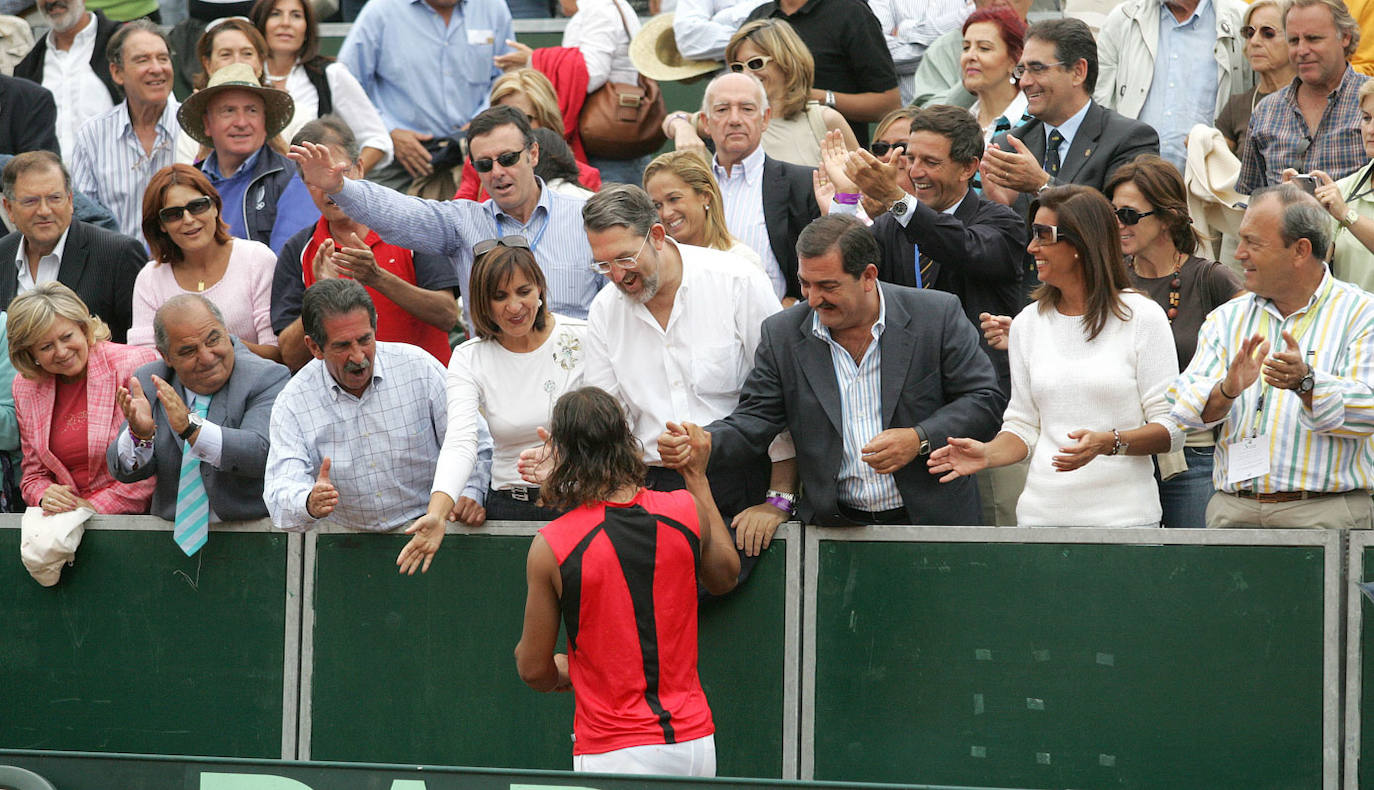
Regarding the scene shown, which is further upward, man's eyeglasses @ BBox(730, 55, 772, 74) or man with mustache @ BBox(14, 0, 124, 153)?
man with mustache @ BBox(14, 0, 124, 153)

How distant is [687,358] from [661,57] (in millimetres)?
3921

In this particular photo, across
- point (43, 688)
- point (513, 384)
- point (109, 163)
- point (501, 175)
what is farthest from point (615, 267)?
point (109, 163)

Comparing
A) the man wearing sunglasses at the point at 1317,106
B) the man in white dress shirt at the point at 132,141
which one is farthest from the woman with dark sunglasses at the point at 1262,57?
the man in white dress shirt at the point at 132,141

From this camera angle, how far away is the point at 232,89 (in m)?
8.73

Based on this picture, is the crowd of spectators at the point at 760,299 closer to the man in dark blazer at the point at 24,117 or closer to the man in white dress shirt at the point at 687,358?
the man in white dress shirt at the point at 687,358

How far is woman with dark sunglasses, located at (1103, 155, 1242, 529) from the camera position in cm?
650

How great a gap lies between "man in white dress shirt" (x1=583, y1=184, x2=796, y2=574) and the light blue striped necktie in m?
1.69

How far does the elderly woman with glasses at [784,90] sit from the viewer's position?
8.56m

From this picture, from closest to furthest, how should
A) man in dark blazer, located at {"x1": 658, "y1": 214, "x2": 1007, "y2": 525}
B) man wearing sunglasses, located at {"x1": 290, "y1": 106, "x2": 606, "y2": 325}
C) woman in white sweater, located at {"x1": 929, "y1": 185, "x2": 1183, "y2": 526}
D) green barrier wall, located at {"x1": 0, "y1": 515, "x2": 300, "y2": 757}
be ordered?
woman in white sweater, located at {"x1": 929, "y1": 185, "x2": 1183, "y2": 526}
man in dark blazer, located at {"x1": 658, "y1": 214, "x2": 1007, "y2": 525}
green barrier wall, located at {"x1": 0, "y1": 515, "x2": 300, "y2": 757}
man wearing sunglasses, located at {"x1": 290, "y1": 106, "x2": 606, "y2": 325}

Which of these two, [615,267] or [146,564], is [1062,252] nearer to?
[615,267]

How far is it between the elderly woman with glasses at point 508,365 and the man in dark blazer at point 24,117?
432 cm

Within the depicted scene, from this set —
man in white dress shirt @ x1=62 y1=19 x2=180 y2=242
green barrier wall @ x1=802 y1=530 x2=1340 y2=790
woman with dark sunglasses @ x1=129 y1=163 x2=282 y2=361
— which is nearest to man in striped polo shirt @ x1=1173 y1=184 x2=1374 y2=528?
green barrier wall @ x1=802 y1=530 x2=1340 y2=790

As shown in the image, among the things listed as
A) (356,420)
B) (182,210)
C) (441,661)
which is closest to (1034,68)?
(356,420)

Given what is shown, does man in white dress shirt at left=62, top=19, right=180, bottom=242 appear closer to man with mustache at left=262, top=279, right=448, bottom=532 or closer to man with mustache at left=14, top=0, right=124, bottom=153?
man with mustache at left=14, top=0, right=124, bottom=153
